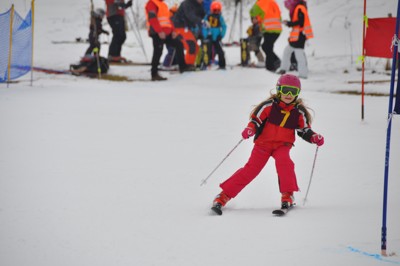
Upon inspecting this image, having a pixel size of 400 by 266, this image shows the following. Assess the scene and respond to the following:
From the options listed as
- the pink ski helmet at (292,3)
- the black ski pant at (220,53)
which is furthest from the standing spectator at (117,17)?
the pink ski helmet at (292,3)

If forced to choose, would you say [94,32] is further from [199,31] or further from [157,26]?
[199,31]

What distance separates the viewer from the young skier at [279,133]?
14.6 ft

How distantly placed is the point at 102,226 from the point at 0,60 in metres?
7.85

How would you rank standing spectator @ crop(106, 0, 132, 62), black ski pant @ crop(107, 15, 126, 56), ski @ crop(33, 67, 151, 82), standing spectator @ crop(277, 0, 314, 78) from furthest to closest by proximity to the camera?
black ski pant @ crop(107, 15, 126, 56) → standing spectator @ crop(106, 0, 132, 62) → ski @ crop(33, 67, 151, 82) → standing spectator @ crop(277, 0, 314, 78)

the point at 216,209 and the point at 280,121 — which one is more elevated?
the point at 280,121

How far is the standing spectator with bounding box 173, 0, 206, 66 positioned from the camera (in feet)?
42.2

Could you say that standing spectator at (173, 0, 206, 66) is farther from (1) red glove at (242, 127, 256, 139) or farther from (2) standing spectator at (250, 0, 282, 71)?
(1) red glove at (242, 127, 256, 139)

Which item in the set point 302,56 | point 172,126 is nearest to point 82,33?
point 302,56

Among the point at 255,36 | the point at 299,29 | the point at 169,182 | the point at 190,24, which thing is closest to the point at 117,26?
the point at 190,24

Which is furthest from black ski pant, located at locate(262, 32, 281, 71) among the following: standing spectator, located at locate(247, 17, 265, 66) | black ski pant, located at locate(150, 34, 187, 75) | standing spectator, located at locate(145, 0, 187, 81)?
standing spectator, located at locate(145, 0, 187, 81)

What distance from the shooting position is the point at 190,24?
43.9ft

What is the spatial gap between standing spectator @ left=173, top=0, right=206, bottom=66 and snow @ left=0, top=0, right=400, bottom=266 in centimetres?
276

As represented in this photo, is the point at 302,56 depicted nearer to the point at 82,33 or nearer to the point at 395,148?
the point at 395,148

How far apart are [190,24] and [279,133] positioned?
30.5ft
